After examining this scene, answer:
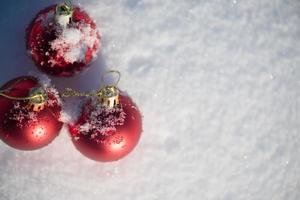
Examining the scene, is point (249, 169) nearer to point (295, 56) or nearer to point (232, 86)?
point (232, 86)

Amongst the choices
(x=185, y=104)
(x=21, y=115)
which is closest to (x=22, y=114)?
(x=21, y=115)

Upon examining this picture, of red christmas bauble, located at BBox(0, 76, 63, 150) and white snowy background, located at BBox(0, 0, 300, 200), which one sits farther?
white snowy background, located at BBox(0, 0, 300, 200)

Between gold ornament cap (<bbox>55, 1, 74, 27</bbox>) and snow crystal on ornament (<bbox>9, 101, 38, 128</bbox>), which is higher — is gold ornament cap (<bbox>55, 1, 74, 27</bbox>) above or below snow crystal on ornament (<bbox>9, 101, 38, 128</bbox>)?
above

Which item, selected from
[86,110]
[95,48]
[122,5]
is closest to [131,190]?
[86,110]

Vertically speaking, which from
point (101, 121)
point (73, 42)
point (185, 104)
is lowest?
point (185, 104)

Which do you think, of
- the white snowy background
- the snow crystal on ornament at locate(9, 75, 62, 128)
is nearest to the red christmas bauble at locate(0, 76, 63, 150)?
the snow crystal on ornament at locate(9, 75, 62, 128)

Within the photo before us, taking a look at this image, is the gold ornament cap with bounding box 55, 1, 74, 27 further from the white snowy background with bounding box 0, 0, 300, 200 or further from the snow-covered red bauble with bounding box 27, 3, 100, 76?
the white snowy background with bounding box 0, 0, 300, 200

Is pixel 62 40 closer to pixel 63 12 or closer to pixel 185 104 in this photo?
pixel 63 12
